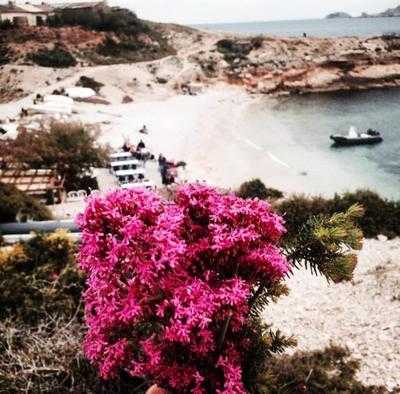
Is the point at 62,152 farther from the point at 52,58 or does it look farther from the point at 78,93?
the point at 52,58

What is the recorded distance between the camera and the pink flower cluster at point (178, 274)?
172 inches

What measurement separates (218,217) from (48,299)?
7036mm

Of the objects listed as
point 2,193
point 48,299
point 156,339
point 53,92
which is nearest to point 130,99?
point 53,92

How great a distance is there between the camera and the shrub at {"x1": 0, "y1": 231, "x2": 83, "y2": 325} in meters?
10.3

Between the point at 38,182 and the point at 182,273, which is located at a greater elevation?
the point at 182,273

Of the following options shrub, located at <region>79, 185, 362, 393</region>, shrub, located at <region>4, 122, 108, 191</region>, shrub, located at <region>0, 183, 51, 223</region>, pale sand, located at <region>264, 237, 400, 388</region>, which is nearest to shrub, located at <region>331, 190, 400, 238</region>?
pale sand, located at <region>264, 237, 400, 388</region>

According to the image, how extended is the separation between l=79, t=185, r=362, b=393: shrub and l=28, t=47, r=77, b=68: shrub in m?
68.5

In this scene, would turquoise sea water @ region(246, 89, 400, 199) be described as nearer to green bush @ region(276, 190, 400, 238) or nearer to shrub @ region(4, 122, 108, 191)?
green bush @ region(276, 190, 400, 238)

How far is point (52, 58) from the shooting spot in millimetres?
69312

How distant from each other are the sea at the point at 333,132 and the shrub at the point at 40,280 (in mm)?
21584

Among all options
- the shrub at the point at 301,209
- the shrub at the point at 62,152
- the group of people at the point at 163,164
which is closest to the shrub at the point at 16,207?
the shrub at the point at 62,152

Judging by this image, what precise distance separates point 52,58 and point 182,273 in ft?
231

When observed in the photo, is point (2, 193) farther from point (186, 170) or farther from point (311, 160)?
point (311, 160)

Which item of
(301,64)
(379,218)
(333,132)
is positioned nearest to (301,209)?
(379,218)
